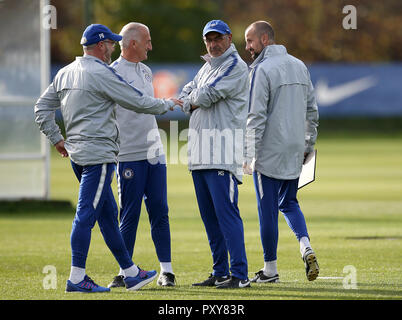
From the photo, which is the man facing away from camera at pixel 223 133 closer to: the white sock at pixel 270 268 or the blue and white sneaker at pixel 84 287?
the white sock at pixel 270 268

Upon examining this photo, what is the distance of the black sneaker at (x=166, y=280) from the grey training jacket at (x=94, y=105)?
1296 millimetres

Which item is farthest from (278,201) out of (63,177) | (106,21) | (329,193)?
(106,21)

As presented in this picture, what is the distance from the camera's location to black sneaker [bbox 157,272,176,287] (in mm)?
8750

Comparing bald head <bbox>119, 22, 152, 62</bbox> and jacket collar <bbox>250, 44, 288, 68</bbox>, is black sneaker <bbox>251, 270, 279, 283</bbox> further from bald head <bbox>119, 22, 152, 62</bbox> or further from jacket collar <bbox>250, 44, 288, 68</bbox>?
bald head <bbox>119, 22, 152, 62</bbox>

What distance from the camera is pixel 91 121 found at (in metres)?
8.16

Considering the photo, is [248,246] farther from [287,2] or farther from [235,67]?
[287,2]

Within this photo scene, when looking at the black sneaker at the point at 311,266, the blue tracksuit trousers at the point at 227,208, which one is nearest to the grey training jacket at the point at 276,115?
the blue tracksuit trousers at the point at 227,208

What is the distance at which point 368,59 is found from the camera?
55.2 m

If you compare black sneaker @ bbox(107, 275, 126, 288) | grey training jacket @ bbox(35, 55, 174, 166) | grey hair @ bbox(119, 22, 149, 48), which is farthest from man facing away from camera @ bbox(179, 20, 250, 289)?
black sneaker @ bbox(107, 275, 126, 288)

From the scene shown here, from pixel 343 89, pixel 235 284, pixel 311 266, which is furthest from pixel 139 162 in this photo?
pixel 343 89

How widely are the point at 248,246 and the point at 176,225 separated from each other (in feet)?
8.88

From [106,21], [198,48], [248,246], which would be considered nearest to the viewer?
[248,246]

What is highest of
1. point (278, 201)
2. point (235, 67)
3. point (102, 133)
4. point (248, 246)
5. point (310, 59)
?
point (310, 59)
